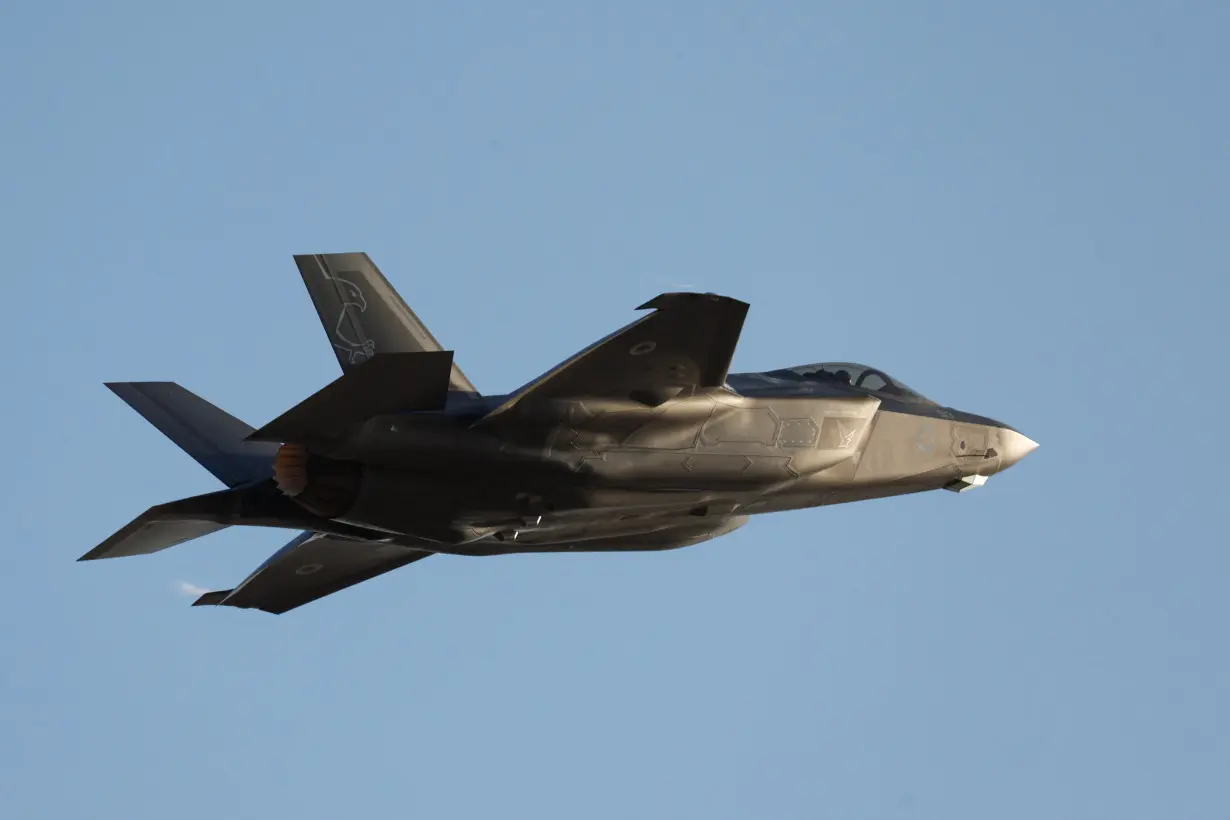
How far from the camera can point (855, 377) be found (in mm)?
23984

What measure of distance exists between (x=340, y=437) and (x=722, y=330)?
183 inches

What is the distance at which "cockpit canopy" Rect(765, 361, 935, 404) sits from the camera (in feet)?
77.0

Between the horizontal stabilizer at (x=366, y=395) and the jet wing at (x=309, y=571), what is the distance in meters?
5.05

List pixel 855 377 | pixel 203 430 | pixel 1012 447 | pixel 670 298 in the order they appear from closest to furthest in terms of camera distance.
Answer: pixel 670 298 < pixel 203 430 < pixel 855 377 < pixel 1012 447

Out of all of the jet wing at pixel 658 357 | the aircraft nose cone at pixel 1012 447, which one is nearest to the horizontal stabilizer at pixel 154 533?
the jet wing at pixel 658 357

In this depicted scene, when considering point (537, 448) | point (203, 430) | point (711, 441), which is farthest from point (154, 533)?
point (711, 441)

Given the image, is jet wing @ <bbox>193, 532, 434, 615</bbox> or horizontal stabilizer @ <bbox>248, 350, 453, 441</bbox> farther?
jet wing @ <bbox>193, 532, 434, 615</bbox>

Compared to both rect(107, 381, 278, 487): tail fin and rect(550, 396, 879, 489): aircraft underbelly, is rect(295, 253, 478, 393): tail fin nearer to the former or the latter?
rect(107, 381, 278, 487): tail fin

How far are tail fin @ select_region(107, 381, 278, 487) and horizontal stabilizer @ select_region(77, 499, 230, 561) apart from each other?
152 centimetres

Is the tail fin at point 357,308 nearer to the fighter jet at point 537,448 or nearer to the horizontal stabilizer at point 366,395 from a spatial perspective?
the fighter jet at point 537,448

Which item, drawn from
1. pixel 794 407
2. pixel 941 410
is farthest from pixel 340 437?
pixel 941 410

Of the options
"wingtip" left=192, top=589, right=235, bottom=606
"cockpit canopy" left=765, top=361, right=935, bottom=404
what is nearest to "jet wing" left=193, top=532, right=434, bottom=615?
"wingtip" left=192, top=589, right=235, bottom=606

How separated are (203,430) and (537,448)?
5.42 metres

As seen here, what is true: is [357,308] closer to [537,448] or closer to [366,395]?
[537,448]
